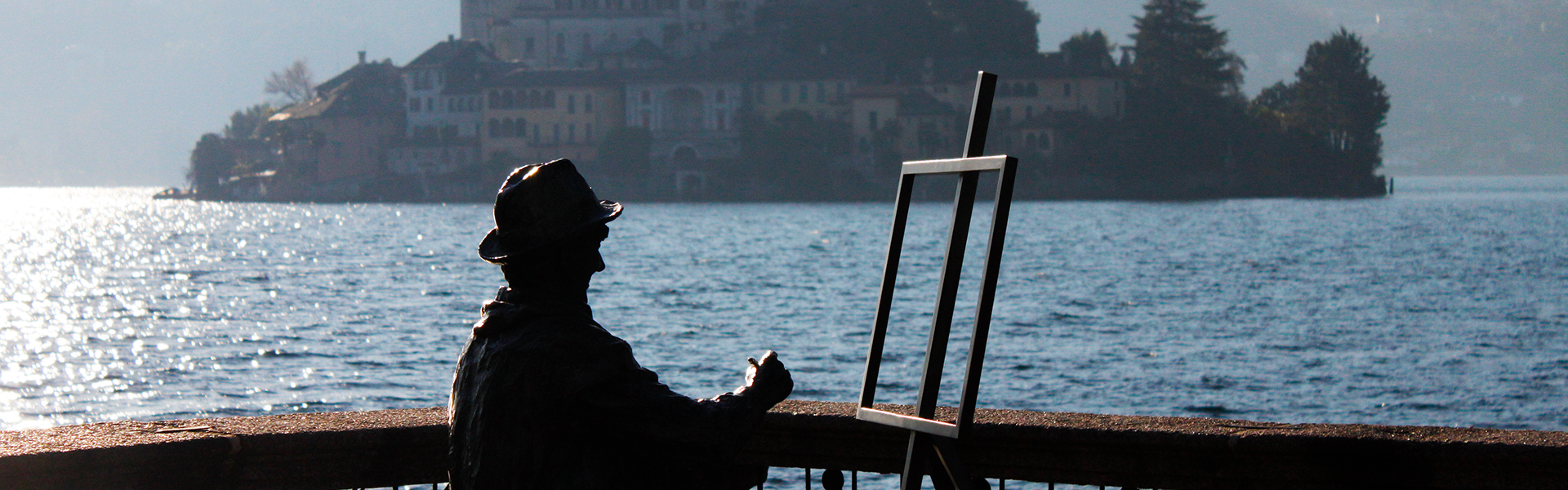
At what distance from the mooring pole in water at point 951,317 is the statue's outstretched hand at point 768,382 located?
1.46 feet

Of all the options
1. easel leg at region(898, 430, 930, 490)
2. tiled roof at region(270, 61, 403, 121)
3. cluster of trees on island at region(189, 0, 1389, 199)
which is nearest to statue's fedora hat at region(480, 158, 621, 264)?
easel leg at region(898, 430, 930, 490)

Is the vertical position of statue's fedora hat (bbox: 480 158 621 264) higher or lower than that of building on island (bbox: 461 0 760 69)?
lower

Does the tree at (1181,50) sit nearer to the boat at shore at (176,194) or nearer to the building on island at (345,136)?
the building on island at (345,136)

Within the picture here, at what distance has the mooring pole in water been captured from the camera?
284cm

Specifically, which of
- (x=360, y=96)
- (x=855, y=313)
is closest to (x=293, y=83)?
(x=360, y=96)

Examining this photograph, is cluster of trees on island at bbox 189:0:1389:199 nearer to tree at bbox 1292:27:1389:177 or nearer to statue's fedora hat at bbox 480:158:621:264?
tree at bbox 1292:27:1389:177

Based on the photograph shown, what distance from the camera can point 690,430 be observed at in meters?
2.41

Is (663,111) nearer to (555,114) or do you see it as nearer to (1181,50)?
(555,114)

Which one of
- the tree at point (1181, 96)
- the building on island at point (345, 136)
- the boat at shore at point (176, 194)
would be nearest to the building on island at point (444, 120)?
the building on island at point (345, 136)

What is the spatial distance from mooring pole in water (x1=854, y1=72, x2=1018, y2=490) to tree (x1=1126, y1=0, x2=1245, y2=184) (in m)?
86.3

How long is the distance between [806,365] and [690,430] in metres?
29.7

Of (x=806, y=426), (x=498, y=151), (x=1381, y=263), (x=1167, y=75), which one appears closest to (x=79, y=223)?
(x=498, y=151)

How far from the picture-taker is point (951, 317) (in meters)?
3.06

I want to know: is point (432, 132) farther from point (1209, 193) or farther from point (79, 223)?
point (1209, 193)
